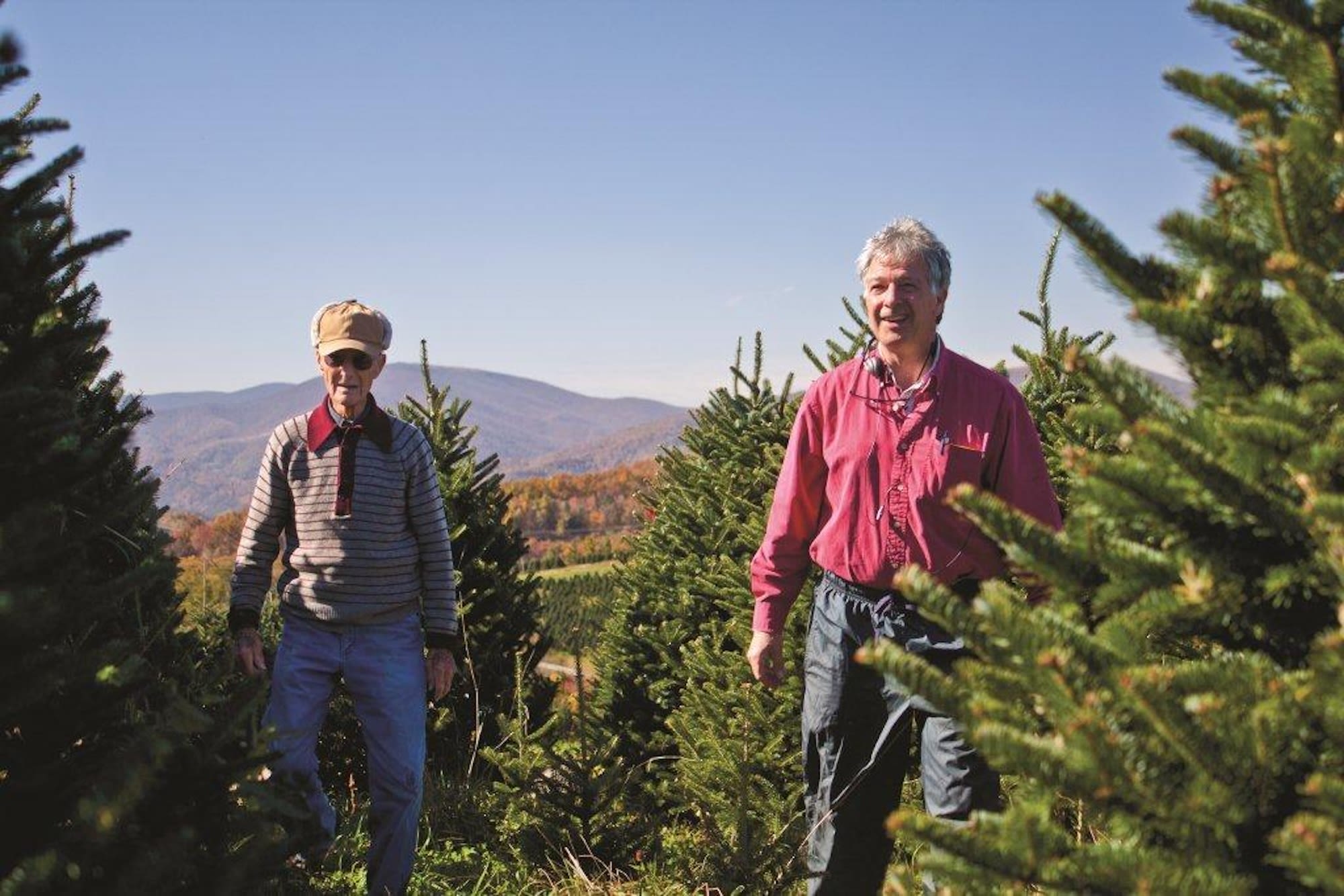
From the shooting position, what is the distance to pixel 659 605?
6.28m

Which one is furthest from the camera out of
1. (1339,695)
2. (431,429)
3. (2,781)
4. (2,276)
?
(431,429)

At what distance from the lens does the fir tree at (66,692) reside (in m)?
1.41

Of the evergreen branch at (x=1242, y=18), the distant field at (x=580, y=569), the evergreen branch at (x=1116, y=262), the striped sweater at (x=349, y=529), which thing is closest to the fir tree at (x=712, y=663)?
the striped sweater at (x=349, y=529)

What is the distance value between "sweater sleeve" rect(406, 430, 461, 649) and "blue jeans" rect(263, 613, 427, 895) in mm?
165

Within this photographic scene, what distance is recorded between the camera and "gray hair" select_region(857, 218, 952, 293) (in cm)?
312

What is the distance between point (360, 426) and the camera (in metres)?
3.76

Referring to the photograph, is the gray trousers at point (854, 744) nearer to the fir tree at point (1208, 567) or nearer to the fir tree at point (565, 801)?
the fir tree at point (565, 801)

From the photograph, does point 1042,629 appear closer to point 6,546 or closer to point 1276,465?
point 1276,465

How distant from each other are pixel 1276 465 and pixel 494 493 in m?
5.36

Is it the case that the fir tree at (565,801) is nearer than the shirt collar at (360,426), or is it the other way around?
the shirt collar at (360,426)

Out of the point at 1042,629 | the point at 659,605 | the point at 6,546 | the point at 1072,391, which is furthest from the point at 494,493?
the point at 1042,629

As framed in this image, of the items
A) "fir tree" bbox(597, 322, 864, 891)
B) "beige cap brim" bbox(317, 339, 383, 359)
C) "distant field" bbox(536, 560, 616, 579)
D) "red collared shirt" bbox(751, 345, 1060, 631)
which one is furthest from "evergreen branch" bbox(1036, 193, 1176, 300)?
"distant field" bbox(536, 560, 616, 579)

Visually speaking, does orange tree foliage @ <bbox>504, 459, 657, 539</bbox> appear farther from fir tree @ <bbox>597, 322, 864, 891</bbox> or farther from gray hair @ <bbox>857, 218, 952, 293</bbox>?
gray hair @ <bbox>857, 218, 952, 293</bbox>

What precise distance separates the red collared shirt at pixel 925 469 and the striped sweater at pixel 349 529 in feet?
5.18
